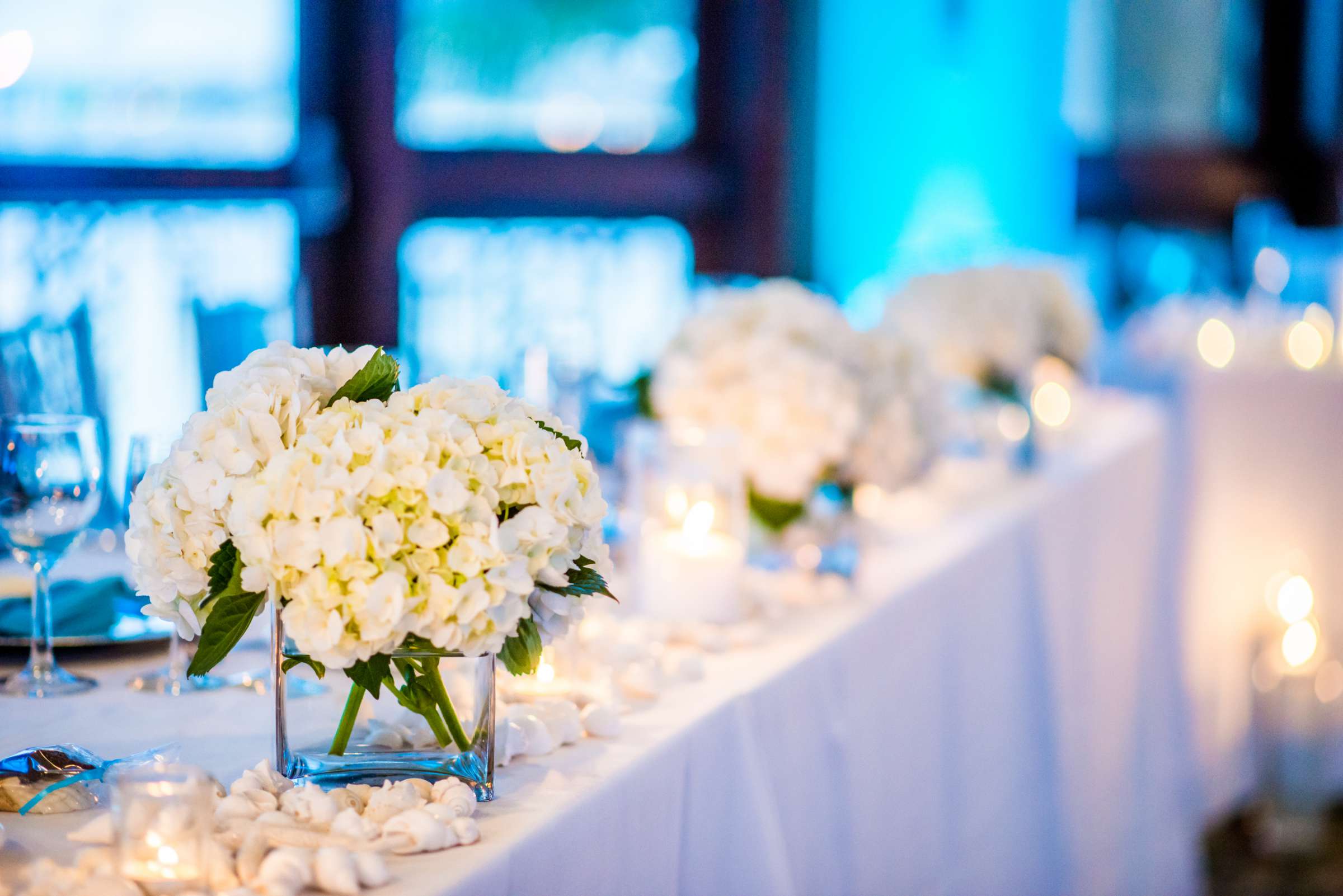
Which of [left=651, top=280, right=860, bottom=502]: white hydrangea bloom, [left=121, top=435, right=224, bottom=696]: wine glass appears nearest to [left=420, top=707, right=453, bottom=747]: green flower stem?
[left=121, top=435, right=224, bottom=696]: wine glass

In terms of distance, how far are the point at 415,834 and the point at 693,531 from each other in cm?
72

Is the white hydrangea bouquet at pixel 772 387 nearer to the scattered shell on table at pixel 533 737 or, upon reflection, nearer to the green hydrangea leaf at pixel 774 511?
the green hydrangea leaf at pixel 774 511

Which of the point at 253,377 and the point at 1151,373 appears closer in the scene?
the point at 253,377

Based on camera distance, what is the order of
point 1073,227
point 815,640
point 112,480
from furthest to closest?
point 1073,227 < point 112,480 < point 815,640

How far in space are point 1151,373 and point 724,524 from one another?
275 cm

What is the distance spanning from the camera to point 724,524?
1.55 metres

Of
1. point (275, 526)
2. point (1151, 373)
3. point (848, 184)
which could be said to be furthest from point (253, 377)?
point (848, 184)

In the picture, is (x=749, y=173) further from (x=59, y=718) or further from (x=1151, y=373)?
(x=59, y=718)

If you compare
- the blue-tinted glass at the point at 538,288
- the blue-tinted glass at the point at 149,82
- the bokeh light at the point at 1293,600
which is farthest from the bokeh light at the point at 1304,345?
the blue-tinted glass at the point at 149,82

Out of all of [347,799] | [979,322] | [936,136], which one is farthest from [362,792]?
[936,136]

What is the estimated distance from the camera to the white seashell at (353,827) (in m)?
0.86

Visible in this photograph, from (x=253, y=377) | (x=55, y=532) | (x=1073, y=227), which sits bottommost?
(x=1073, y=227)

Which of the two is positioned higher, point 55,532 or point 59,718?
point 55,532

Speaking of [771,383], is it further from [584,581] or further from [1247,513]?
[1247,513]
